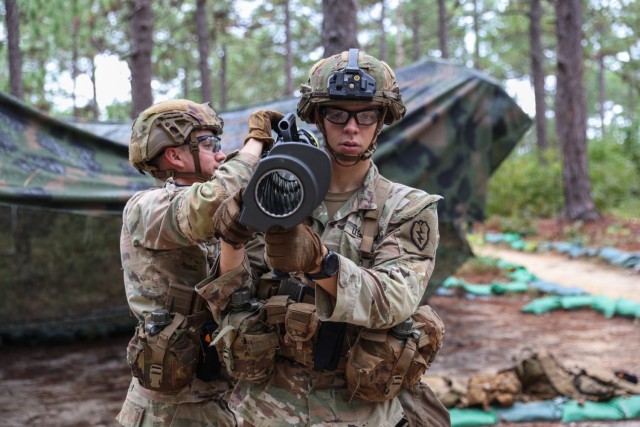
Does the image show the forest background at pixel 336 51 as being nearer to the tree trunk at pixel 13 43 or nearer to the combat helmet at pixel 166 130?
the tree trunk at pixel 13 43

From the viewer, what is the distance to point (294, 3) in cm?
2133

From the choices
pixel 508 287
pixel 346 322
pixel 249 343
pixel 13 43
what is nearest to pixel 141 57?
pixel 13 43

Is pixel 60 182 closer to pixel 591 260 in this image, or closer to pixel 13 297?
pixel 13 297

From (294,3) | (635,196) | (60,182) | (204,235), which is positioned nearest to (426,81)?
(60,182)

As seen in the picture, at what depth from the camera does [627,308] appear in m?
6.76

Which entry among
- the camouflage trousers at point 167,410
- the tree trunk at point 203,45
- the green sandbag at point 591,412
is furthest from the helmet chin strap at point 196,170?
the tree trunk at point 203,45

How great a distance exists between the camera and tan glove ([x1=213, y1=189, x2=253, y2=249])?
5.28 feet

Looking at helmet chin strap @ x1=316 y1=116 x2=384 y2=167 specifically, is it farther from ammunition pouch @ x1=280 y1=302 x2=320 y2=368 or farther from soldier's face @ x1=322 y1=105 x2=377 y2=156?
ammunition pouch @ x1=280 y1=302 x2=320 y2=368

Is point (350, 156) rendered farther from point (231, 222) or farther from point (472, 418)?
point (472, 418)

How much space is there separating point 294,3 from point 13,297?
58.2ft

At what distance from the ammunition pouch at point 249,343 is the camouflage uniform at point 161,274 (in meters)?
0.25

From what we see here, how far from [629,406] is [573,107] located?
27.8 feet

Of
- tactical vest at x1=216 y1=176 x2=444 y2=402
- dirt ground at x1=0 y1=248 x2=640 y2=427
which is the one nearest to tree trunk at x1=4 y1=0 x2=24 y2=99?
dirt ground at x1=0 y1=248 x2=640 y2=427

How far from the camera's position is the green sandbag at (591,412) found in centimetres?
409
